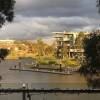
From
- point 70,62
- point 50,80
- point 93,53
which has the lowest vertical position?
point 50,80

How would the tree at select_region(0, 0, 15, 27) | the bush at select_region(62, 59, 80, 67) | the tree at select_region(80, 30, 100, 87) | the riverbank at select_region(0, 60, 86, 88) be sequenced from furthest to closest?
the bush at select_region(62, 59, 80, 67) < the riverbank at select_region(0, 60, 86, 88) < the tree at select_region(80, 30, 100, 87) < the tree at select_region(0, 0, 15, 27)

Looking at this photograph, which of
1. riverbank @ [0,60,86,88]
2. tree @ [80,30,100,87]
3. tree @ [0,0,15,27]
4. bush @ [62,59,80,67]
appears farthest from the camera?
bush @ [62,59,80,67]

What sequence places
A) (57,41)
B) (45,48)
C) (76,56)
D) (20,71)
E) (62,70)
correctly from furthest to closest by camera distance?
(45,48)
(57,41)
(76,56)
(20,71)
(62,70)

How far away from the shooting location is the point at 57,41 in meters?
156

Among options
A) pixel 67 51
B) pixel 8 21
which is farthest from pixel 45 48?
pixel 8 21

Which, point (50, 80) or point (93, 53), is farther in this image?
point (50, 80)

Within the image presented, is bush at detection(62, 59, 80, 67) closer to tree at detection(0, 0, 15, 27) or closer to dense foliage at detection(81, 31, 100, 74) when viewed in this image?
dense foliage at detection(81, 31, 100, 74)

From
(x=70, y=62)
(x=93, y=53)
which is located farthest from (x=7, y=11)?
(x=70, y=62)

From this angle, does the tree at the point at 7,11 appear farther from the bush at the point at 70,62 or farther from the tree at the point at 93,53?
the bush at the point at 70,62

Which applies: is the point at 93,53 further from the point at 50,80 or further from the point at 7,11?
the point at 50,80

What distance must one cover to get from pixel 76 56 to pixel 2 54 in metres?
130

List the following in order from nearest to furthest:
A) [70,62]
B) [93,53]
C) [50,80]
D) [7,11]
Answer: [7,11] → [93,53] → [50,80] → [70,62]

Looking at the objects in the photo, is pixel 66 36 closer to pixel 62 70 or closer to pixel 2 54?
pixel 62 70

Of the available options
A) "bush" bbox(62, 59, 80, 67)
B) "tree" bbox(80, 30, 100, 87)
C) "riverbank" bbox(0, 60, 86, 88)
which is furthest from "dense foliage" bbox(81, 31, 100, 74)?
"bush" bbox(62, 59, 80, 67)
